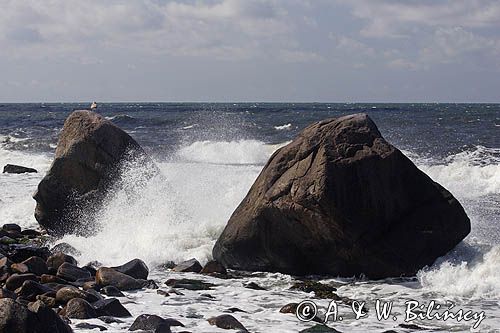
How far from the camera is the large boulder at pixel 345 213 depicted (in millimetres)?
8883

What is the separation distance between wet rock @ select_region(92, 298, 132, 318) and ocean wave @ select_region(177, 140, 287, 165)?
1963 cm

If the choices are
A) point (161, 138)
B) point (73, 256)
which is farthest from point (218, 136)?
point (73, 256)

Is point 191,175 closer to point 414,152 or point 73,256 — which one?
point 73,256

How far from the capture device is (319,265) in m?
9.13

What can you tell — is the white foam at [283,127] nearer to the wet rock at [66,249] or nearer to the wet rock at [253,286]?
the wet rock at [66,249]

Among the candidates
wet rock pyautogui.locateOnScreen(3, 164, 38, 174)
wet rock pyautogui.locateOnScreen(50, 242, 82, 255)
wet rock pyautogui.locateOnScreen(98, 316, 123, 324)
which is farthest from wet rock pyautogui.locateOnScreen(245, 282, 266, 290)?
wet rock pyautogui.locateOnScreen(3, 164, 38, 174)

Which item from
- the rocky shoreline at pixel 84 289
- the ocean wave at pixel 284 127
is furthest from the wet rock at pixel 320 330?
the ocean wave at pixel 284 127

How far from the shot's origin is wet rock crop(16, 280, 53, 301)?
7.41 meters

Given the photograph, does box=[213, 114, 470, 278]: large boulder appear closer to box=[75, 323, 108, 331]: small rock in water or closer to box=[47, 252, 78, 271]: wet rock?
box=[47, 252, 78, 271]: wet rock

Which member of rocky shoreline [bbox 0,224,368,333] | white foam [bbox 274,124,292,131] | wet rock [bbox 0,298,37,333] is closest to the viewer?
wet rock [bbox 0,298,37,333]

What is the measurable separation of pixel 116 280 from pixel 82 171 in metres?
4.21

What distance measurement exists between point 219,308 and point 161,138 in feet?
95.7

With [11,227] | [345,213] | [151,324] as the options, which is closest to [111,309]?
[151,324]

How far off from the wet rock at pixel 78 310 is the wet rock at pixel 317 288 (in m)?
2.67
